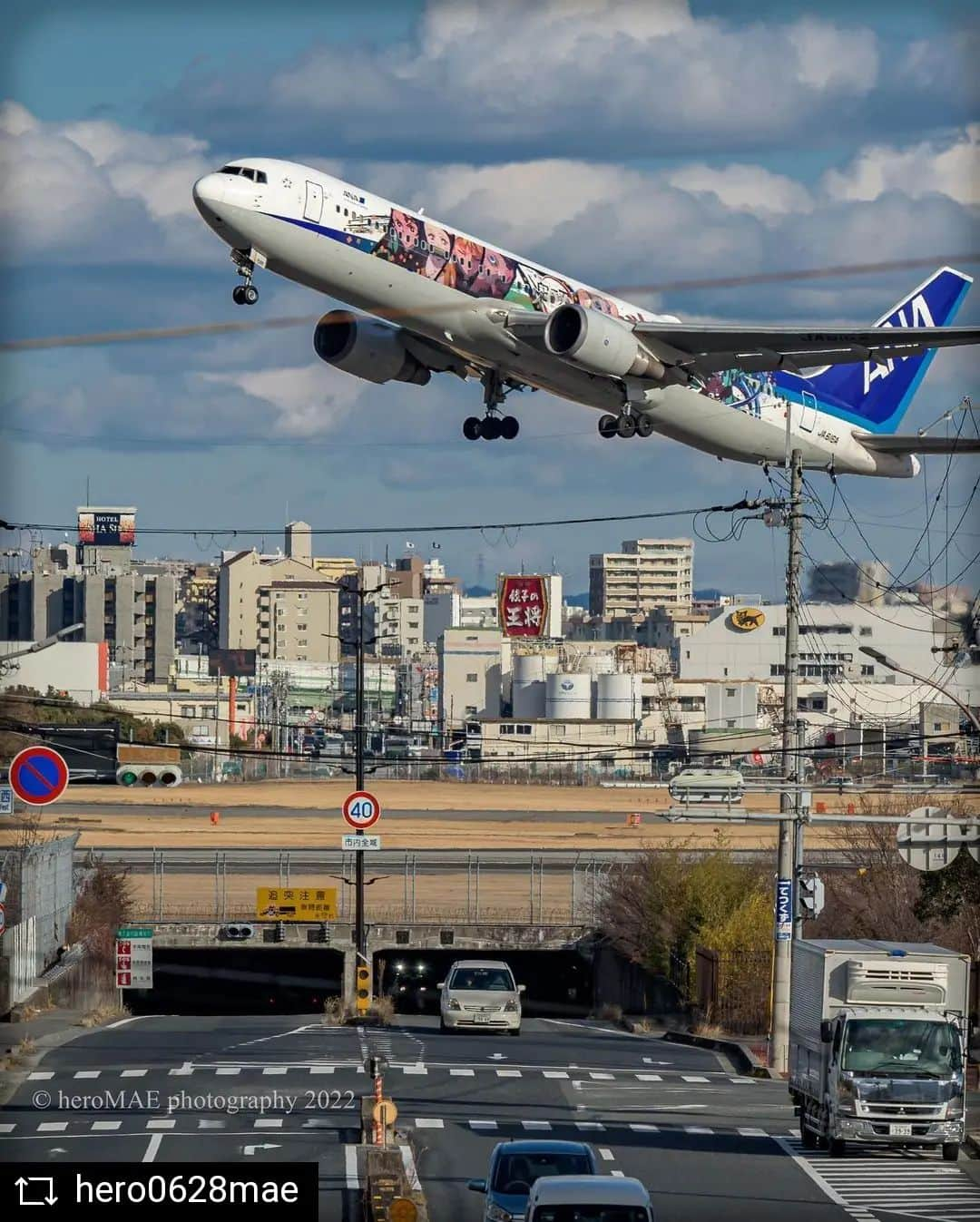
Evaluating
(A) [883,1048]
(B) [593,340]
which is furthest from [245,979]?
(A) [883,1048]

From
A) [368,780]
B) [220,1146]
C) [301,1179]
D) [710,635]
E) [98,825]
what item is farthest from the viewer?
[710,635]

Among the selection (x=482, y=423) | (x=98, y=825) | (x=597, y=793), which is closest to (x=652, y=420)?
(x=482, y=423)

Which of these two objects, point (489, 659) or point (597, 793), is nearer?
point (597, 793)

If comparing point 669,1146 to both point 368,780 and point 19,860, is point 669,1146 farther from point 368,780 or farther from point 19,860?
point 368,780

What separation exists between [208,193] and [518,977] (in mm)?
32781

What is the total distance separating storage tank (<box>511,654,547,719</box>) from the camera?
569 ft

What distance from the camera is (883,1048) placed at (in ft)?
89.7

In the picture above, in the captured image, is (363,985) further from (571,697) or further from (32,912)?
(571,697)

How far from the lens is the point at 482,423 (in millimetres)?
47812

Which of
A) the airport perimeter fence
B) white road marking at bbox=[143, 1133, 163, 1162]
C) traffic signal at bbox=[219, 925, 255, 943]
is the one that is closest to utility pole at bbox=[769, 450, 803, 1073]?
white road marking at bbox=[143, 1133, 163, 1162]

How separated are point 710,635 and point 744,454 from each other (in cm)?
11221

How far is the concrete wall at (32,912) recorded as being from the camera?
42.8 m

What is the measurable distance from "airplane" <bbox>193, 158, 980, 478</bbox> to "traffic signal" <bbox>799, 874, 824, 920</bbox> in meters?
9.23

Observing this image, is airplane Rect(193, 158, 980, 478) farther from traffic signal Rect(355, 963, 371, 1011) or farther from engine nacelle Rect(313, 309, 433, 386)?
traffic signal Rect(355, 963, 371, 1011)
